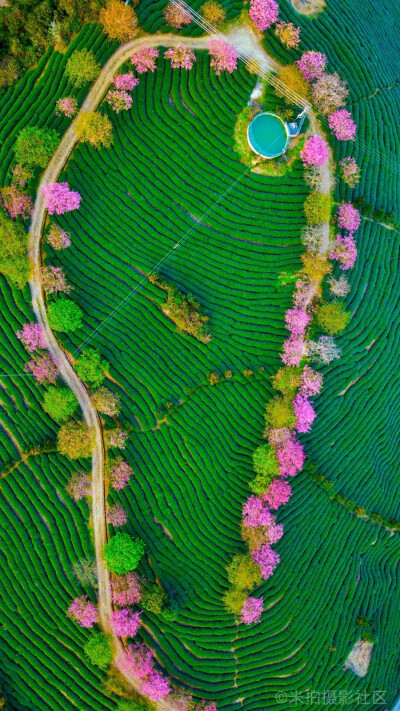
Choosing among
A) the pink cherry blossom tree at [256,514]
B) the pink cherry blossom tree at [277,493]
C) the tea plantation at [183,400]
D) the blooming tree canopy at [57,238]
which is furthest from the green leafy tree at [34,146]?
the pink cherry blossom tree at [256,514]

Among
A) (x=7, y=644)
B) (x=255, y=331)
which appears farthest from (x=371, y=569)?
(x=7, y=644)

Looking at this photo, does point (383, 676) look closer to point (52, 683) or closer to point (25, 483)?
point (52, 683)

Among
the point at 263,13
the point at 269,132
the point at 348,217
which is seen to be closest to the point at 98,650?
the point at 348,217

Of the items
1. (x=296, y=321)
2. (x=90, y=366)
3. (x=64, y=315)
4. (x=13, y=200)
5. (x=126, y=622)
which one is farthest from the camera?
(x=296, y=321)

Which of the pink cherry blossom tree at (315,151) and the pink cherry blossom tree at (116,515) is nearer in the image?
the pink cherry blossom tree at (116,515)

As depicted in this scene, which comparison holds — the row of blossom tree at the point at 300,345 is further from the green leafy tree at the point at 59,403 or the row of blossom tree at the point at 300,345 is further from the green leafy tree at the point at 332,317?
the green leafy tree at the point at 59,403

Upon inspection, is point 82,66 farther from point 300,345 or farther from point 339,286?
point 300,345
